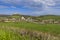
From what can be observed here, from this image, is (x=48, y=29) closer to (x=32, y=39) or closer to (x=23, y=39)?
(x=32, y=39)

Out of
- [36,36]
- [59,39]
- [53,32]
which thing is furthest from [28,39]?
[53,32]

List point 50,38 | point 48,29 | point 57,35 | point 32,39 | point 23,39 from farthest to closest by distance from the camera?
1. point 48,29
2. point 57,35
3. point 50,38
4. point 32,39
5. point 23,39

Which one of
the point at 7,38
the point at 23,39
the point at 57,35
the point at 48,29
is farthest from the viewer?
the point at 48,29

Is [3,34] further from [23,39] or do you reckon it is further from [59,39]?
[59,39]

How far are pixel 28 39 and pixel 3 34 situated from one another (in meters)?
2.85

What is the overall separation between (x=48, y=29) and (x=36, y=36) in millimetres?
3289

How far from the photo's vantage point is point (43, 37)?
14734mm

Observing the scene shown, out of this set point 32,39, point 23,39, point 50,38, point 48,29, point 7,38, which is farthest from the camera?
point 48,29

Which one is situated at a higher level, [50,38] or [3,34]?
[3,34]

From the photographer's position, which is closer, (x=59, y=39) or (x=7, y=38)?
(x=7, y=38)

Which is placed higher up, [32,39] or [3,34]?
[3,34]

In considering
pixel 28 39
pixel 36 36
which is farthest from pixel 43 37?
pixel 28 39

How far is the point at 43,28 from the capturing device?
18.3 m

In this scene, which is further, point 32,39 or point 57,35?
point 57,35
